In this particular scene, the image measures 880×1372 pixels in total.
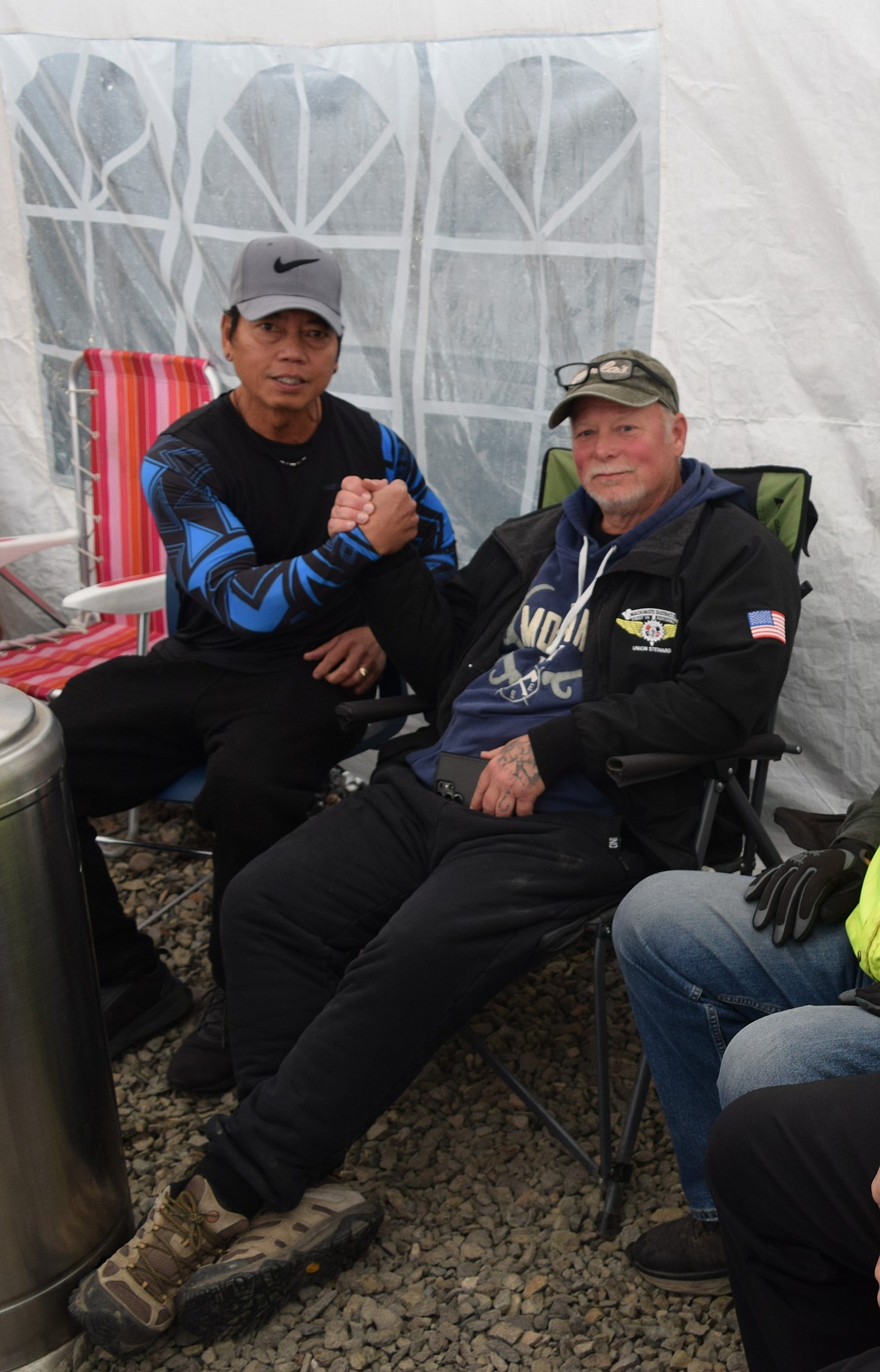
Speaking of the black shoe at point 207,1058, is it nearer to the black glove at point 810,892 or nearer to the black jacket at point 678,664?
the black jacket at point 678,664

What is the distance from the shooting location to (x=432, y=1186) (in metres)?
2.40

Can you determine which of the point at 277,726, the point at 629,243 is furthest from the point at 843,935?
the point at 629,243

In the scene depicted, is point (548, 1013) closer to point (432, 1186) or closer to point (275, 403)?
point (432, 1186)

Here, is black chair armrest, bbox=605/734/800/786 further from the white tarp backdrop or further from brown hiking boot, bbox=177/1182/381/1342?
the white tarp backdrop

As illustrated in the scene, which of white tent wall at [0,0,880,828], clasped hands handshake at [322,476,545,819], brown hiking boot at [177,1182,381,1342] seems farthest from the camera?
white tent wall at [0,0,880,828]

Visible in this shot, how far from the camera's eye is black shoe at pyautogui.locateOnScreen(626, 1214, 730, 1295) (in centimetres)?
207

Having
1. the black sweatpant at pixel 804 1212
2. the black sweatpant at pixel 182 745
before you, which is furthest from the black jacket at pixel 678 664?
the black sweatpant at pixel 804 1212

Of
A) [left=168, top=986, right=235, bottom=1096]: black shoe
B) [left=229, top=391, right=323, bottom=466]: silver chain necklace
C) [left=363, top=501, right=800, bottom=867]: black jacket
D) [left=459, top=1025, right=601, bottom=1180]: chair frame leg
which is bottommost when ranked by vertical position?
[left=168, top=986, right=235, bottom=1096]: black shoe

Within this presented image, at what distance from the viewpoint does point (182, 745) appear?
2.86 metres

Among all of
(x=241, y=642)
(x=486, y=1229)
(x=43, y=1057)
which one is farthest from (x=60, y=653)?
(x=486, y=1229)

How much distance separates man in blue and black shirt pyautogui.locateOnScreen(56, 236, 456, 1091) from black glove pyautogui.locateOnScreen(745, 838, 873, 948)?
3.66 feet

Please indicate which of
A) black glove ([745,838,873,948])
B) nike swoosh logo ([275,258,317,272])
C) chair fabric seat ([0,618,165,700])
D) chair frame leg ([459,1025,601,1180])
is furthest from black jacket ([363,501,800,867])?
chair fabric seat ([0,618,165,700])

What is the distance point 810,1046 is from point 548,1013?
1298 mm

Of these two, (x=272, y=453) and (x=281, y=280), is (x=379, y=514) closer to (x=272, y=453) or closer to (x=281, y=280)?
(x=272, y=453)
